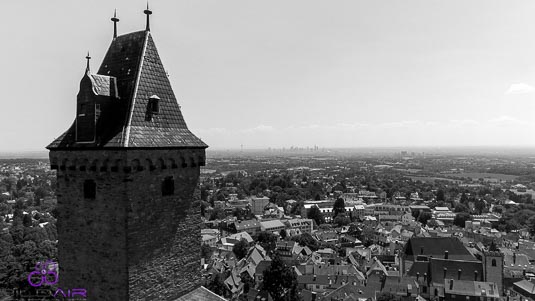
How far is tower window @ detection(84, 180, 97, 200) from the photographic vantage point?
41.0 ft

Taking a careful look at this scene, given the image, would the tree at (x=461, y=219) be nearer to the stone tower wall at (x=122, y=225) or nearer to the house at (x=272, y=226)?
the house at (x=272, y=226)

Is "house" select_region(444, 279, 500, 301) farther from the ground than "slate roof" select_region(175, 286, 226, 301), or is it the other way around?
"slate roof" select_region(175, 286, 226, 301)

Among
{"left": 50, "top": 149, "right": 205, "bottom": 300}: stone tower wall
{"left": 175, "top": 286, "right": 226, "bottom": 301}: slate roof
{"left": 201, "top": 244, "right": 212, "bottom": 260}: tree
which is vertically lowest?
{"left": 201, "top": 244, "right": 212, "bottom": 260}: tree

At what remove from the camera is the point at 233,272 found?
64.6m

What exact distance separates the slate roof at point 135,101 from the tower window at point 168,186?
3.97 feet

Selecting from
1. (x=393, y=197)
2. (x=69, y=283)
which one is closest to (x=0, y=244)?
(x=69, y=283)

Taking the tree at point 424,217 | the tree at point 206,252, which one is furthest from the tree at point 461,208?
the tree at point 206,252

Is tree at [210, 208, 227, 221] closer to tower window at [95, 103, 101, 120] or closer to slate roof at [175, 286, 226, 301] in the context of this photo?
slate roof at [175, 286, 226, 301]

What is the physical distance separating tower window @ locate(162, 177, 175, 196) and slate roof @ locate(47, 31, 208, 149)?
1209 mm

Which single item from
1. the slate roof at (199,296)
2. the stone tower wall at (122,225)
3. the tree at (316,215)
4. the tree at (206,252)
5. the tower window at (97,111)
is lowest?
the tree at (316,215)

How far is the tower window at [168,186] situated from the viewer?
1344cm

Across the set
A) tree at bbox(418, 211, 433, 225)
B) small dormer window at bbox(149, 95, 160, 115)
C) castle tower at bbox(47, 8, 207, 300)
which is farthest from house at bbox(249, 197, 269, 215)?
small dormer window at bbox(149, 95, 160, 115)

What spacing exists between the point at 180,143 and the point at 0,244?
76.3 meters

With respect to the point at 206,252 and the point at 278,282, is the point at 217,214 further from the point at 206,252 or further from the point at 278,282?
the point at 278,282
